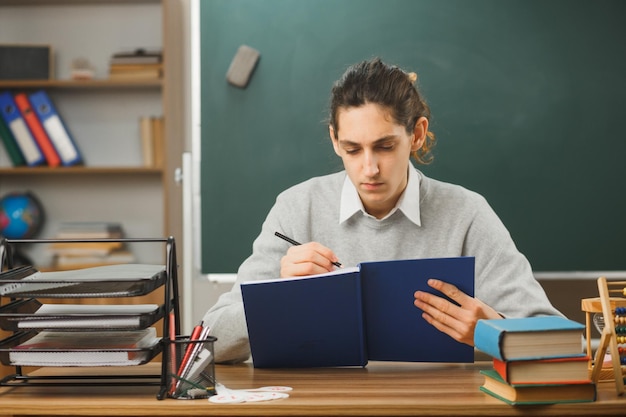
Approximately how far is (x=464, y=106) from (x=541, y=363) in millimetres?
1837

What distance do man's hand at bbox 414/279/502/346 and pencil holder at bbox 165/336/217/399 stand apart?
16.7 inches

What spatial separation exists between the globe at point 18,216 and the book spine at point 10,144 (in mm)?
189

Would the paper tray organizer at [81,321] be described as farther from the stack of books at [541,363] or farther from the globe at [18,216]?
the globe at [18,216]

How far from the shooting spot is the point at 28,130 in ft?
12.0

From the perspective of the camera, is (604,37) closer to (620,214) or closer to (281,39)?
(620,214)

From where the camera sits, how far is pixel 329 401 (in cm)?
122

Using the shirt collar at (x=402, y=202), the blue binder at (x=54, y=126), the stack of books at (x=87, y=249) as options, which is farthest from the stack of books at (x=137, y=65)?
the shirt collar at (x=402, y=202)

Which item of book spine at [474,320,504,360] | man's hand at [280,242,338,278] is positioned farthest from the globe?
book spine at [474,320,504,360]

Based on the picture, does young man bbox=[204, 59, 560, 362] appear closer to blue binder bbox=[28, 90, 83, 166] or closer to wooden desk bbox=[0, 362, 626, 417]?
wooden desk bbox=[0, 362, 626, 417]

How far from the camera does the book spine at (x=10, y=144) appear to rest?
3648mm

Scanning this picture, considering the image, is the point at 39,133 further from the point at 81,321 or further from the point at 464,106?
the point at 81,321

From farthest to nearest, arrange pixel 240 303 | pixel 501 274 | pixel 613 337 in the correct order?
pixel 501 274
pixel 240 303
pixel 613 337

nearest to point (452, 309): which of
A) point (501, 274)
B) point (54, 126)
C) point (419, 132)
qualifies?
Answer: point (501, 274)

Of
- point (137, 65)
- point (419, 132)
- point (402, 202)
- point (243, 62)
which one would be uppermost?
point (137, 65)
